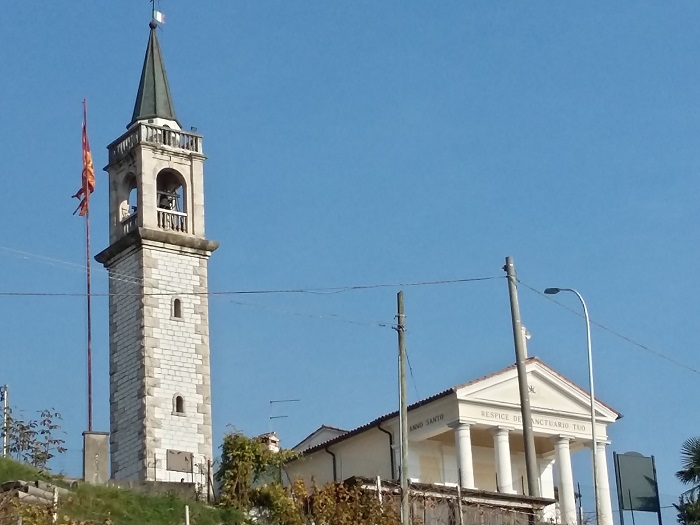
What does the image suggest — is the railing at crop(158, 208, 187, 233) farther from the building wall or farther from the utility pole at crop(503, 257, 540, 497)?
the utility pole at crop(503, 257, 540, 497)

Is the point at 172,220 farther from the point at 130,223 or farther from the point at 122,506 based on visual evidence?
the point at 122,506

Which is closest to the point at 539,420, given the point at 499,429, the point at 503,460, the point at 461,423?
the point at 499,429

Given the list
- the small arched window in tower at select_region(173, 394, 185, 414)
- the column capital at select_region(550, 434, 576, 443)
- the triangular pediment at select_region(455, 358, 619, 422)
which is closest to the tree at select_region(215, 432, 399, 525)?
the small arched window in tower at select_region(173, 394, 185, 414)

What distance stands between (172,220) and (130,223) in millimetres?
1504

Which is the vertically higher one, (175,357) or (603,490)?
(175,357)

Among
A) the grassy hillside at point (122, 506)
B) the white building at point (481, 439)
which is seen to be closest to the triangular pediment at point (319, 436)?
the white building at point (481, 439)

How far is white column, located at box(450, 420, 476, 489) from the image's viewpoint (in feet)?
168

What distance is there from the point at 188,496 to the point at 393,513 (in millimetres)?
5128

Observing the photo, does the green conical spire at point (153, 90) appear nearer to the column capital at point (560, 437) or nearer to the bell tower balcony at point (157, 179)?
the bell tower balcony at point (157, 179)

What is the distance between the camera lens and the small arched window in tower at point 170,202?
2222 inches

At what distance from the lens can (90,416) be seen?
2055 inches

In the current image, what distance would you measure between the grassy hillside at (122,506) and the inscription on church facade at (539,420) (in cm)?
1599

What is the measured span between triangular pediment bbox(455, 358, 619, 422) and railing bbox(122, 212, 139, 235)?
13.1m

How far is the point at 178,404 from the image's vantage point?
176ft
